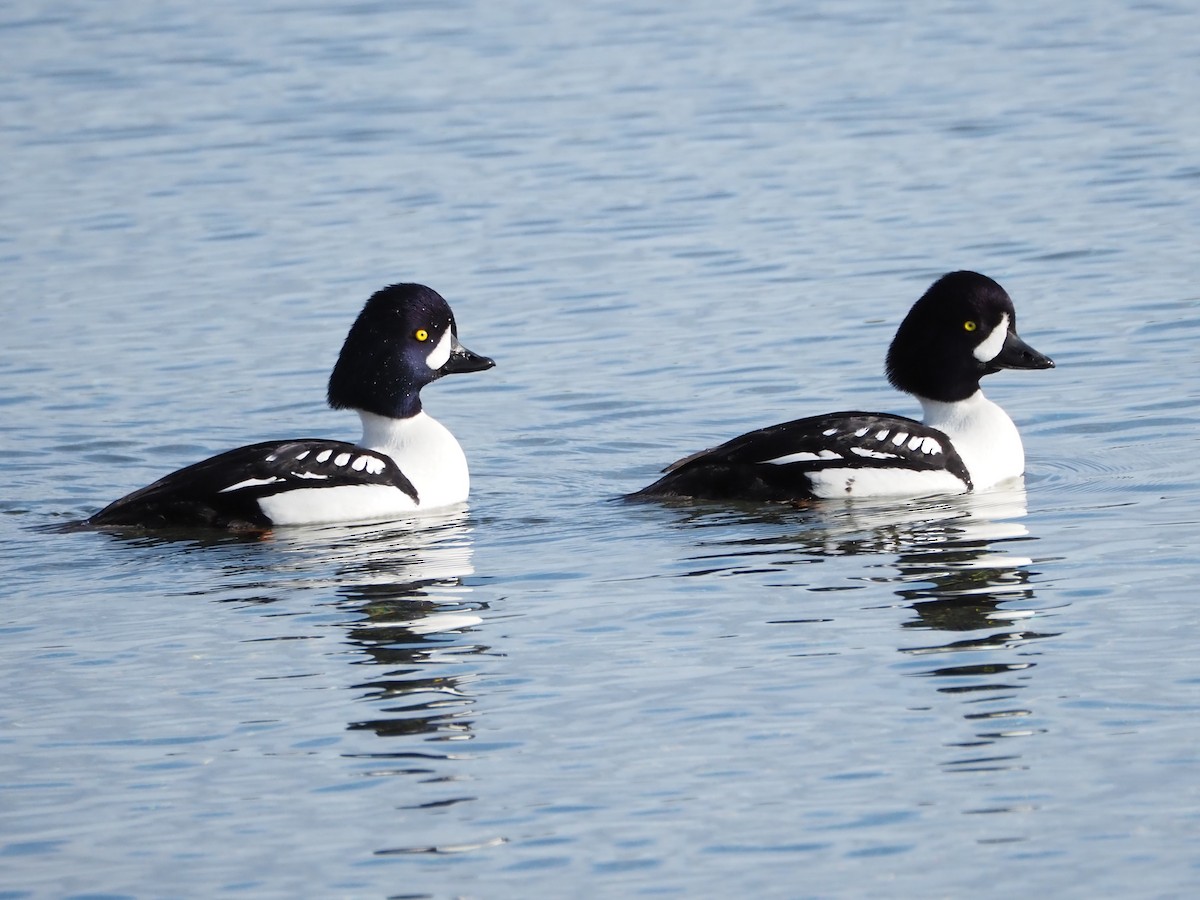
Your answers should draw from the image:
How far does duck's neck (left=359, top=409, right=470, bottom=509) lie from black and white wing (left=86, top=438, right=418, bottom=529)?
44 cm

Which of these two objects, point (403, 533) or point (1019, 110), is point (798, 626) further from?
point (1019, 110)

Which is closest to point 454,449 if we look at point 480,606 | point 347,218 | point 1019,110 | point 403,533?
point 403,533

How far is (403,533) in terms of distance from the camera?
11844 mm

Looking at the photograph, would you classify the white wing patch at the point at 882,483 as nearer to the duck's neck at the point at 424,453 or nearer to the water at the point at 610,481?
the water at the point at 610,481

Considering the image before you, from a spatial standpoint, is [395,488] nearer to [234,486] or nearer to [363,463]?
[363,463]

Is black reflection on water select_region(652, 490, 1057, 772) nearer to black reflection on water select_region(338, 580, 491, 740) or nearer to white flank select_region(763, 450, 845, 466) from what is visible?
white flank select_region(763, 450, 845, 466)

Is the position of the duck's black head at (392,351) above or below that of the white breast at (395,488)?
above

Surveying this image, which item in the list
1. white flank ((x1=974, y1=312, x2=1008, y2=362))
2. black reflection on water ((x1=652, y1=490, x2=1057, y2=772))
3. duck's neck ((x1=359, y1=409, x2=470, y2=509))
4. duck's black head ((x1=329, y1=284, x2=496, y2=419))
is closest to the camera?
black reflection on water ((x1=652, y1=490, x2=1057, y2=772))

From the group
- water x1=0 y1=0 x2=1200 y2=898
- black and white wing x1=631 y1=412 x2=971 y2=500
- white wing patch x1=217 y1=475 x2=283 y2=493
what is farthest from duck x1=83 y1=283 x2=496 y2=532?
black and white wing x1=631 y1=412 x2=971 y2=500

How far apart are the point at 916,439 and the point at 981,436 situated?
1.68ft

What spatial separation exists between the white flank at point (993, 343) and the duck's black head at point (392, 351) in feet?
9.86

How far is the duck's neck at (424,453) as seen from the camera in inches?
488

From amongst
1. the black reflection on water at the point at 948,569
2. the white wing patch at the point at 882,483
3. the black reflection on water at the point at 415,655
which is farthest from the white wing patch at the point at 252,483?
the white wing patch at the point at 882,483

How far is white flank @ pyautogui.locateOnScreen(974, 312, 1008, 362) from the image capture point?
1276cm
